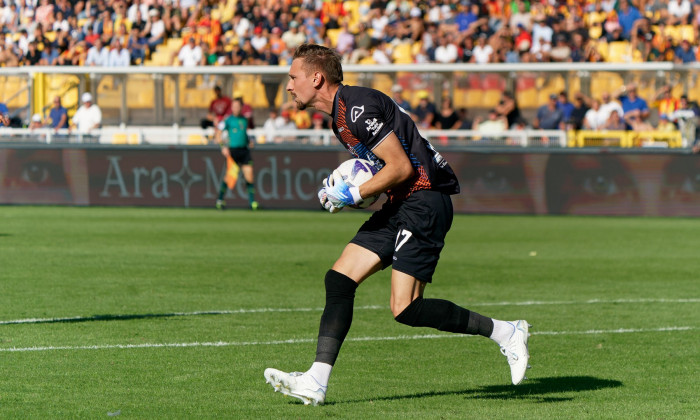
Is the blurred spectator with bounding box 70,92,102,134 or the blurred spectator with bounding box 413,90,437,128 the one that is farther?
the blurred spectator with bounding box 70,92,102,134

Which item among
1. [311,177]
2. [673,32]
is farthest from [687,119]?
[311,177]

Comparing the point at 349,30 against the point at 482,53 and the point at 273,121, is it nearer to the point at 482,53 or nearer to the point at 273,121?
the point at 482,53

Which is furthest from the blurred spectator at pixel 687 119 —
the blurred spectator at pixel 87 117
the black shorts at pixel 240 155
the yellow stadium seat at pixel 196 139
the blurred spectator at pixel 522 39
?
the blurred spectator at pixel 87 117

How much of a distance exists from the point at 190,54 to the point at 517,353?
24747 mm

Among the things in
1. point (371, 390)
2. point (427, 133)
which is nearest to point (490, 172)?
point (427, 133)

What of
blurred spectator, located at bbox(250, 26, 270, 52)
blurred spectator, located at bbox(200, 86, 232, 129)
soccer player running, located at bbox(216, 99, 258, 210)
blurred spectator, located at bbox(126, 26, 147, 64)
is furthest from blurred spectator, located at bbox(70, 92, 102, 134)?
blurred spectator, located at bbox(250, 26, 270, 52)

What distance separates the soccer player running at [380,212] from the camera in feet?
20.7

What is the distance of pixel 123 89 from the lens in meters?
27.0

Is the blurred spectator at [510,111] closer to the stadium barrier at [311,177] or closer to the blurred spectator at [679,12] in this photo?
the stadium barrier at [311,177]

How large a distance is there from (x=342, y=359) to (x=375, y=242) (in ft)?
5.58

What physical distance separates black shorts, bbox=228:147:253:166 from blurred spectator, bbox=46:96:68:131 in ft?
15.6

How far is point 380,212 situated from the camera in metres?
6.77

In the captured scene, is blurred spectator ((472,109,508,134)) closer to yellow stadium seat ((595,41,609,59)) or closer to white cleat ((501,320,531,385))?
yellow stadium seat ((595,41,609,59))

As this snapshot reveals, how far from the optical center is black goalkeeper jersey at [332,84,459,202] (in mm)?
6312
